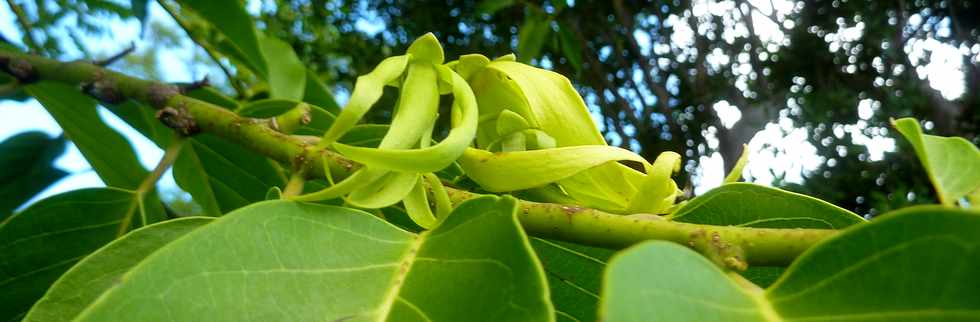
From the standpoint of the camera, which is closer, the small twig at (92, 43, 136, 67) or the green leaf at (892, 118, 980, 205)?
the green leaf at (892, 118, 980, 205)

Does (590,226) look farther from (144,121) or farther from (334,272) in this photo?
(144,121)

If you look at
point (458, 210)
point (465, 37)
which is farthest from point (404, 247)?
point (465, 37)

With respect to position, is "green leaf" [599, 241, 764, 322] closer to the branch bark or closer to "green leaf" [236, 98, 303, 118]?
the branch bark

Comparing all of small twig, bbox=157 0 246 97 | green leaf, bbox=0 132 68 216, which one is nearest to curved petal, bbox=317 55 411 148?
small twig, bbox=157 0 246 97

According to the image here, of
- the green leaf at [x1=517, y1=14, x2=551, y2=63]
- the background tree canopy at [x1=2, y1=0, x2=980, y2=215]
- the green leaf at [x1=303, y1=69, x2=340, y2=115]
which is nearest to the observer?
the green leaf at [x1=303, y1=69, x2=340, y2=115]

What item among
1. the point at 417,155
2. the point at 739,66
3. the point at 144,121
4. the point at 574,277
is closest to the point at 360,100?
the point at 417,155

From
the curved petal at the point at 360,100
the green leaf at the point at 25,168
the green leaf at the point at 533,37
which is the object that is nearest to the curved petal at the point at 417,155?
the curved petal at the point at 360,100

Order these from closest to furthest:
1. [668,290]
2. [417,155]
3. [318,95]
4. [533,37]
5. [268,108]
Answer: [668,290] → [417,155] → [268,108] → [318,95] → [533,37]
